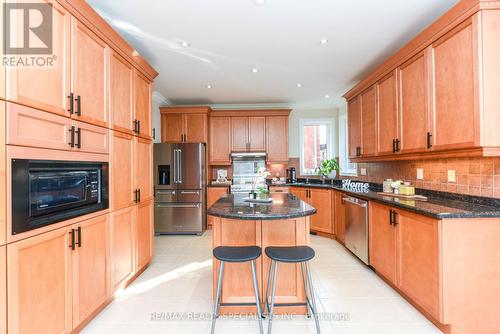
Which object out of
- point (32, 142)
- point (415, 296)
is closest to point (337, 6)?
point (32, 142)

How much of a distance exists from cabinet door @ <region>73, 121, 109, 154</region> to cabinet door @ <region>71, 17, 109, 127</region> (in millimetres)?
52

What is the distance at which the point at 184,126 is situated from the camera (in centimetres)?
470

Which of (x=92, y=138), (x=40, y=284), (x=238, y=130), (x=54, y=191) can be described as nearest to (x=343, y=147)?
(x=238, y=130)

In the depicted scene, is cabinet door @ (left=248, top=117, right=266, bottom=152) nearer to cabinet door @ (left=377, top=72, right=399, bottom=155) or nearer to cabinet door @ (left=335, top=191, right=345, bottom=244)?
cabinet door @ (left=335, top=191, right=345, bottom=244)

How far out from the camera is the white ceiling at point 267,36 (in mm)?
1996

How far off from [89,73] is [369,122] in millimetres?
3277

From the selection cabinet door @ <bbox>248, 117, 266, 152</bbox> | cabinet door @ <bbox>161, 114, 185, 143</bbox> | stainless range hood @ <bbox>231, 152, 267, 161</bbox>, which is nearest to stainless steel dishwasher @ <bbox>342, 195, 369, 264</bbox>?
stainless range hood @ <bbox>231, 152, 267, 161</bbox>

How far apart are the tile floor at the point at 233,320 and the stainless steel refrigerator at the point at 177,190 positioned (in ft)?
3.55

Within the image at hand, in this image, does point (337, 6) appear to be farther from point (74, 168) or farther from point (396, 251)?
point (74, 168)

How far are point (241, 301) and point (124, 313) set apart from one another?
1.05m

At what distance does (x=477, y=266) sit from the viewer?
1696 millimetres

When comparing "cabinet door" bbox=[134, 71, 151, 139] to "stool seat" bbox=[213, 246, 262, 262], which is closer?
"stool seat" bbox=[213, 246, 262, 262]

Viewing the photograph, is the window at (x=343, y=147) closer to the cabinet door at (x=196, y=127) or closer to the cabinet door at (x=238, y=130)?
the cabinet door at (x=238, y=130)

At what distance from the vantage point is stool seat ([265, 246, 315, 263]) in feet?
5.24
